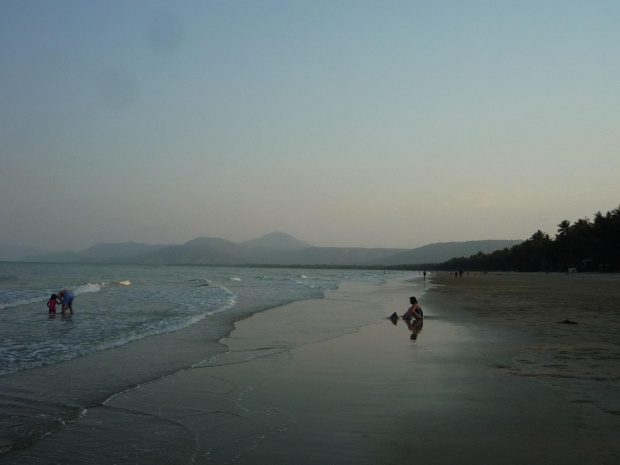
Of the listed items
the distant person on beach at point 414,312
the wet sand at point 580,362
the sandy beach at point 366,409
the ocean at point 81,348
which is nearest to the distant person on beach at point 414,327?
the distant person on beach at point 414,312

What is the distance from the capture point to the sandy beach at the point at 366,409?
17.7ft

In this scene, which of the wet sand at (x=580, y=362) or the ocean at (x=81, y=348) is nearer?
the wet sand at (x=580, y=362)

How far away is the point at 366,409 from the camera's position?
23.4ft

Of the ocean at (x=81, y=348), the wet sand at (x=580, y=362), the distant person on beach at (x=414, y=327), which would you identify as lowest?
the ocean at (x=81, y=348)

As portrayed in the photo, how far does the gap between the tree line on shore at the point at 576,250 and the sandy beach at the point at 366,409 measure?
305 feet

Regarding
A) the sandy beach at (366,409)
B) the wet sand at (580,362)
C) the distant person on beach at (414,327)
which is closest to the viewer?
the sandy beach at (366,409)

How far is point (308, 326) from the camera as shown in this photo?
59.1 feet

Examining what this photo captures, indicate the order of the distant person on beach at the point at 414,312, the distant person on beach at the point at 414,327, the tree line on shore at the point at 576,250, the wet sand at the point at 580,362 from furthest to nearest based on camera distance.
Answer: the tree line on shore at the point at 576,250 < the distant person on beach at the point at 414,312 < the distant person on beach at the point at 414,327 < the wet sand at the point at 580,362

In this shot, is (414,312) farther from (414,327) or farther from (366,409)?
(366,409)

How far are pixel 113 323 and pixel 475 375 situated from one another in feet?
45.2

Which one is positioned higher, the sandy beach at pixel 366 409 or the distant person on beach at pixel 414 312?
the distant person on beach at pixel 414 312

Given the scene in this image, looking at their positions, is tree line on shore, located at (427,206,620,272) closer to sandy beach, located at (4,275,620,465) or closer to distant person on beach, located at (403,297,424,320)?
distant person on beach, located at (403,297,424,320)

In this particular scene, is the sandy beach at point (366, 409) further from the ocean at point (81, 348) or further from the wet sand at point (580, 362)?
the ocean at point (81, 348)

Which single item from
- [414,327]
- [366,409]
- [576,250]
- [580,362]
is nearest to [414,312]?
[414,327]
